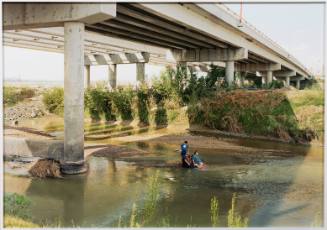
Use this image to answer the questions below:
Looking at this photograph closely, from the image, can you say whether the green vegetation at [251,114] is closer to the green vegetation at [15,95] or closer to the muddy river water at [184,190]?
the muddy river water at [184,190]

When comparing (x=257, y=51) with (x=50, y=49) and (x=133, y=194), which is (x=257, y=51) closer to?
(x=50, y=49)

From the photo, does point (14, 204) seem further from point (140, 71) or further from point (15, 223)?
point (140, 71)

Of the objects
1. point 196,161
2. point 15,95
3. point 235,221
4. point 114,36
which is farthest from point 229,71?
point 235,221

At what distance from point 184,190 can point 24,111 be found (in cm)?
2790

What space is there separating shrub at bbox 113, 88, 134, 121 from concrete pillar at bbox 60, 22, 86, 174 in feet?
49.4

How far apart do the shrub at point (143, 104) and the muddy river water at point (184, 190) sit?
10.9m

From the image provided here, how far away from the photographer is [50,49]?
3603cm

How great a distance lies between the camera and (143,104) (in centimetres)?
3073

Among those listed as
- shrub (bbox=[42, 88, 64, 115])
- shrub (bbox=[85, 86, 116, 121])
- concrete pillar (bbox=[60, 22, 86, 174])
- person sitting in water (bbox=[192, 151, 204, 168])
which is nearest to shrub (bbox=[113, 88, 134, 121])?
shrub (bbox=[85, 86, 116, 121])

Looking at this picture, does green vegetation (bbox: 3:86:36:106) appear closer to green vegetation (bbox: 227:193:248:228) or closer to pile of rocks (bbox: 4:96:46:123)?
pile of rocks (bbox: 4:96:46:123)

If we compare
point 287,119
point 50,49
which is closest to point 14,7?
point 287,119

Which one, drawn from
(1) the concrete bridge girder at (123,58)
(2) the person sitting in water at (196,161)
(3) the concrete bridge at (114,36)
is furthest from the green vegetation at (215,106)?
(2) the person sitting in water at (196,161)

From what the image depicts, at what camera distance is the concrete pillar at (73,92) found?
51.3 ft

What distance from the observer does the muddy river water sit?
11062 millimetres
